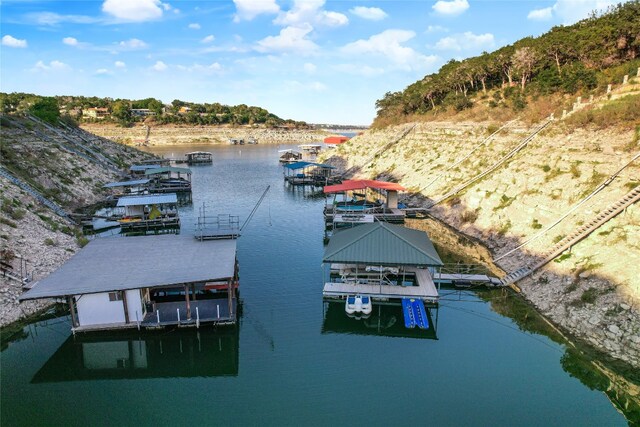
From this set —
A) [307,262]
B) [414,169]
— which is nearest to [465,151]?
[414,169]

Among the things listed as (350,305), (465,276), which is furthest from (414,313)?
(465,276)

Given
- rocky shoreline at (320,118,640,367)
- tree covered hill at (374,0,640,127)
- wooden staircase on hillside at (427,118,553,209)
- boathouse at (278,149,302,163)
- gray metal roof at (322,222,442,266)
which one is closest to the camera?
rocky shoreline at (320,118,640,367)

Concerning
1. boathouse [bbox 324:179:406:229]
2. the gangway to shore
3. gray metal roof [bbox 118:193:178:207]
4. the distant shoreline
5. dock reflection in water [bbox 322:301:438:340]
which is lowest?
dock reflection in water [bbox 322:301:438:340]

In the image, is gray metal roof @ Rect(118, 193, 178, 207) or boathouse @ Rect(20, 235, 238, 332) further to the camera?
gray metal roof @ Rect(118, 193, 178, 207)

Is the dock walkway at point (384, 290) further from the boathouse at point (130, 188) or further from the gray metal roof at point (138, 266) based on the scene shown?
the boathouse at point (130, 188)

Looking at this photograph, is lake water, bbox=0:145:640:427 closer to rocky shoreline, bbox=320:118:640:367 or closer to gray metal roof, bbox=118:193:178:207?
rocky shoreline, bbox=320:118:640:367

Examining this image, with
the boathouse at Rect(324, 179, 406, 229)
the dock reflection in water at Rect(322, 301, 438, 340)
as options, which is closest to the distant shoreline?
the boathouse at Rect(324, 179, 406, 229)

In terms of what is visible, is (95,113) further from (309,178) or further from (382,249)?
(382,249)
